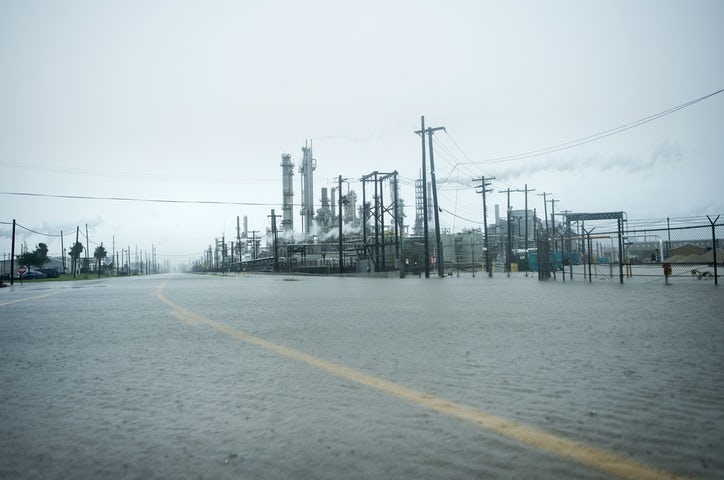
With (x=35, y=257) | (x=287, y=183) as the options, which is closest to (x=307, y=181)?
(x=287, y=183)

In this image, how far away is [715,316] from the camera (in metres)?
7.50

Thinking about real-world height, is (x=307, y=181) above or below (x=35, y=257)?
above

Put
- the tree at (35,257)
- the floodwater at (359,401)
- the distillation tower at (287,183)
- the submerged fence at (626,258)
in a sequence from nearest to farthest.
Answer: the floodwater at (359,401) < the submerged fence at (626,258) < the distillation tower at (287,183) < the tree at (35,257)

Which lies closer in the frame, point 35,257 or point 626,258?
point 626,258

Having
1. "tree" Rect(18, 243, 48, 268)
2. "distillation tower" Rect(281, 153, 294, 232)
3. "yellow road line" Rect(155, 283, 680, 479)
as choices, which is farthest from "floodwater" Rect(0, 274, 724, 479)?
"tree" Rect(18, 243, 48, 268)

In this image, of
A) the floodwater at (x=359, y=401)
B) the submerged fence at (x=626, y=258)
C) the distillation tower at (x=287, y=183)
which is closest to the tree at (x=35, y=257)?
the distillation tower at (x=287, y=183)

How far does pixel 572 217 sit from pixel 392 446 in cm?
6048

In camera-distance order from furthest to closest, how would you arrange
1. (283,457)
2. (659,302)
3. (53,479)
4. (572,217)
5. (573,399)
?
(572,217) → (659,302) → (573,399) → (283,457) → (53,479)

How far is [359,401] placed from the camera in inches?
123

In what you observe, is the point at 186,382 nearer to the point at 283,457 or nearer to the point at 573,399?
the point at 283,457

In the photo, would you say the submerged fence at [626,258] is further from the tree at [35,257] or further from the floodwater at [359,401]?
the tree at [35,257]

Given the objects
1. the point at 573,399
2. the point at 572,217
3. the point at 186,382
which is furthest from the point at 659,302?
the point at 572,217

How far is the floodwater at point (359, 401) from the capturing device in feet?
7.07

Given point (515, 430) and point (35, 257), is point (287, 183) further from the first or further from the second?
point (515, 430)
